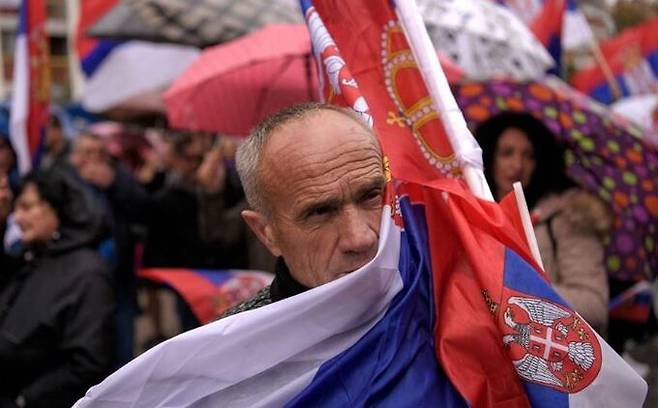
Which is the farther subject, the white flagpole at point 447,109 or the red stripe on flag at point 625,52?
the red stripe on flag at point 625,52

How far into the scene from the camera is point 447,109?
1.89 m

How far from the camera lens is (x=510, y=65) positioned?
395 cm

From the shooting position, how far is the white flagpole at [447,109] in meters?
1.86

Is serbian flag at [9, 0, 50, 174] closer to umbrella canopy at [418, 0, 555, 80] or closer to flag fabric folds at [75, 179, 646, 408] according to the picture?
umbrella canopy at [418, 0, 555, 80]

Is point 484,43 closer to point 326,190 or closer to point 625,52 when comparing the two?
point 326,190

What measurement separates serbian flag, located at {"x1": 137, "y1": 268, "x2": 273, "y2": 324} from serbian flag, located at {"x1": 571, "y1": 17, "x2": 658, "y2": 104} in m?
4.87

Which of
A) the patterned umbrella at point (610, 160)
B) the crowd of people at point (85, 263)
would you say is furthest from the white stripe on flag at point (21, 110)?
the patterned umbrella at point (610, 160)

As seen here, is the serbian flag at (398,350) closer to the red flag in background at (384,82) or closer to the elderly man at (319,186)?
the elderly man at (319,186)

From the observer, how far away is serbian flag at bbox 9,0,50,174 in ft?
16.3

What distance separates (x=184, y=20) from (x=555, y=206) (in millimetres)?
2325

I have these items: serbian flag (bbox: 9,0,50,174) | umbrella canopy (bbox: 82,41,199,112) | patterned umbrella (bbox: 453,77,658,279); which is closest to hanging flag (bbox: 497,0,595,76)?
patterned umbrella (bbox: 453,77,658,279)

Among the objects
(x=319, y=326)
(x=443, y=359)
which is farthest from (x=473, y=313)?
(x=319, y=326)

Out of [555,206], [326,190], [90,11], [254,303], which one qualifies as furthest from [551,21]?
[326,190]

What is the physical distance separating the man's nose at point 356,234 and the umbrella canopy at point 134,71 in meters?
4.91
